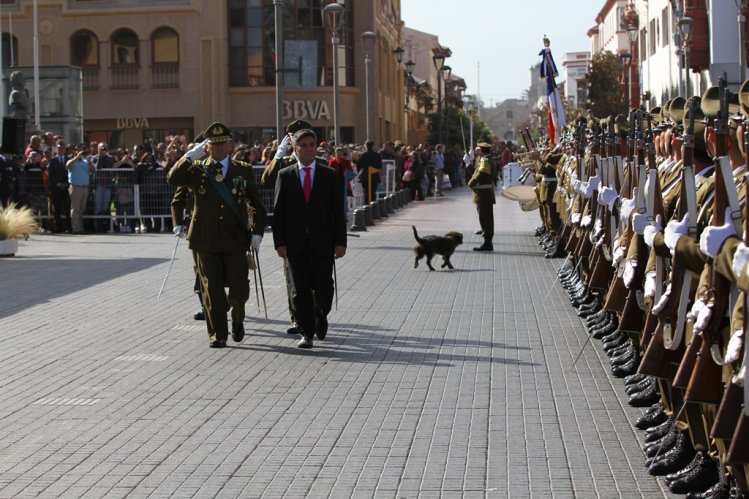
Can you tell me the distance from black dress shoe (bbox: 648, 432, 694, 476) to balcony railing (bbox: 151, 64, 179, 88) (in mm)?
54495

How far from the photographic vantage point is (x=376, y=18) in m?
66.5

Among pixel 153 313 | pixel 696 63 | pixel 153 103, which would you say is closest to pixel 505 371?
pixel 153 313

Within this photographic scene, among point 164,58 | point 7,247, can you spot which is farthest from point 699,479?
point 164,58

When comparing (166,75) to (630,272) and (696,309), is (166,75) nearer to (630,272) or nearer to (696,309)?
(630,272)

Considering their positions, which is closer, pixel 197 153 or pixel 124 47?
pixel 197 153

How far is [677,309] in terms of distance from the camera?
23.4 ft

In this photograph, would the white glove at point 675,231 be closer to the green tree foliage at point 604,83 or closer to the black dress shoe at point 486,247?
the black dress shoe at point 486,247

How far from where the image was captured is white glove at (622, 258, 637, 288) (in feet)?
28.2

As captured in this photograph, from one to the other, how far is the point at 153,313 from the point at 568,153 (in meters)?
7.70

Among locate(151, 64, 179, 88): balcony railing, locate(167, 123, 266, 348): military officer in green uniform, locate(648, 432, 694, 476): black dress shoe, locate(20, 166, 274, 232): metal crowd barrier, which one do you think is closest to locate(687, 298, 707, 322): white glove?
locate(648, 432, 694, 476): black dress shoe

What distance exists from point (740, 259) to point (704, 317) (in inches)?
23.9

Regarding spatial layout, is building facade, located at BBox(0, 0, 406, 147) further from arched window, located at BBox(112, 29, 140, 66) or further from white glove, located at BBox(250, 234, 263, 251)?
white glove, located at BBox(250, 234, 263, 251)

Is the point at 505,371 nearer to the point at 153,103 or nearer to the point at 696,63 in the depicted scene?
the point at 696,63

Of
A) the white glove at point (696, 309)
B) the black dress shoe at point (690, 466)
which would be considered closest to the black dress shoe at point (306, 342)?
the black dress shoe at point (690, 466)
